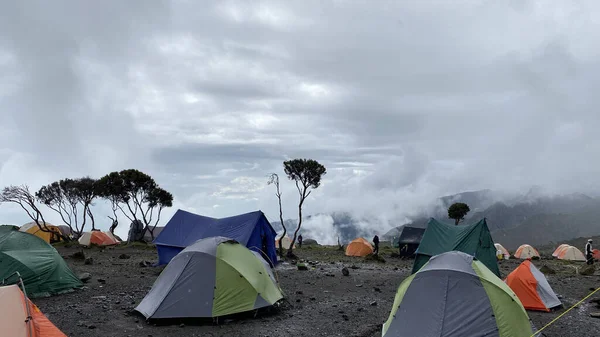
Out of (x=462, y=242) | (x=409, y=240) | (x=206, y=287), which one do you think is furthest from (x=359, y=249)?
(x=206, y=287)

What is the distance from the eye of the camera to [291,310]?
14.2m

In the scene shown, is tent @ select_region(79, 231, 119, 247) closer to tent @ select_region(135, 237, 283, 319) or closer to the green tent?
the green tent

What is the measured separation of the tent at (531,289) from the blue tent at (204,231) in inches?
485

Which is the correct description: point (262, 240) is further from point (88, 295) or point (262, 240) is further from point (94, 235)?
point (94, 235)

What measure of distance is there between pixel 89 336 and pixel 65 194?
4650 centimetres

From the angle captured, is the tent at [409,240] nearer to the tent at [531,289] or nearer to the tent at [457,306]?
the tent at [531,289]

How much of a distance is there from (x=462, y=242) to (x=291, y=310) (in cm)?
1041

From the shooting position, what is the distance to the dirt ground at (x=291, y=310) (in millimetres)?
11734

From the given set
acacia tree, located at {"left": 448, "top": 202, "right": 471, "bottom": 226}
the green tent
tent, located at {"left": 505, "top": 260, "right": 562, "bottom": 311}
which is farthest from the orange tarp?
acacia tree, located at {"left": 448, "top": 202, "right": 471, "bottom": 226}

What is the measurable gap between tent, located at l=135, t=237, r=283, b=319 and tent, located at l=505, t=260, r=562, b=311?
28.8 feet

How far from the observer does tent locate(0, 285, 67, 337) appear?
8.09 metres

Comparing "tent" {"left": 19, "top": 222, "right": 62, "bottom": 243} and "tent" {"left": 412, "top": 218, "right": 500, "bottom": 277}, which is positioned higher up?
"tent" {"left": 19, "top": 222, "right": 62, "bottom": 243}

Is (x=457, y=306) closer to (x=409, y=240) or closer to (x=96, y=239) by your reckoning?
(x=409, y=240)

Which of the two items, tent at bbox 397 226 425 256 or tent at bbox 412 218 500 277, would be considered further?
tent at bbox 397 226 425 256
